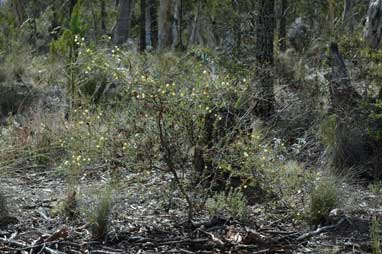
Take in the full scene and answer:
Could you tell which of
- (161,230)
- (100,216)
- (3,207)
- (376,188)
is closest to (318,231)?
(161,230)

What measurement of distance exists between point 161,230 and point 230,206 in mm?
549

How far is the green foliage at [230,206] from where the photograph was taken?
501cm

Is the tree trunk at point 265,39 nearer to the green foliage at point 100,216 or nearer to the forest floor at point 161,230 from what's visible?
the forest floor at point 161,230

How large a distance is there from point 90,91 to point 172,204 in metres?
→ 5.20

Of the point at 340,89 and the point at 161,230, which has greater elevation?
the point at 340,89

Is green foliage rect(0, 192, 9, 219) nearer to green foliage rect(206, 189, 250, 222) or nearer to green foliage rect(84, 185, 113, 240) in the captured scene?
green foliage rect(84, 185, 113, 240)

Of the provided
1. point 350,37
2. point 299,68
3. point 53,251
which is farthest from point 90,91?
point 53,251

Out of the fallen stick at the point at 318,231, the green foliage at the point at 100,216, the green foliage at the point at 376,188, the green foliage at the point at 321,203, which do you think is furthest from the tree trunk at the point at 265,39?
the green foliage at the point at 100,216

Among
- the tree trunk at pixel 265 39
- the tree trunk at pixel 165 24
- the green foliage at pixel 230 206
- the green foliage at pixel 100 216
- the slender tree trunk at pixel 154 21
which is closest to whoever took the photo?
the green foliage at pixel 100 216

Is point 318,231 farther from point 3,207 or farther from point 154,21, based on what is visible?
point 154,21

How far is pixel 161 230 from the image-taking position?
196 inches

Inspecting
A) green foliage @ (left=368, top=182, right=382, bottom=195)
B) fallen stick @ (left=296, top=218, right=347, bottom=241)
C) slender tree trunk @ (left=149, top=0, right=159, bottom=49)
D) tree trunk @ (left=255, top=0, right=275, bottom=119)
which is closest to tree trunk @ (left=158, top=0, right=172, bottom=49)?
slender tree trunk @ (left=149, top=0, right=159, bottom=49)

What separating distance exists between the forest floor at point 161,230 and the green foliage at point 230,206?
7cm

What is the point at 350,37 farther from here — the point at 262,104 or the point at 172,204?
the point at 172,204
